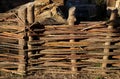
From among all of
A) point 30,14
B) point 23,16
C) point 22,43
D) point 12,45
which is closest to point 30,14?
point 30,14

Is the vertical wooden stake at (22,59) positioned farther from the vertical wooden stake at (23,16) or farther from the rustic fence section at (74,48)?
the vertical wooden stake at (23,16)

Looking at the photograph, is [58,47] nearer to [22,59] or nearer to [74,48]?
[74,48]

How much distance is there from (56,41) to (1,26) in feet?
4.16

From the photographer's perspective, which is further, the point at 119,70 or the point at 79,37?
the point at 119,70

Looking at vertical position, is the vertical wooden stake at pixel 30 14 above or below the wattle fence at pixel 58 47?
above

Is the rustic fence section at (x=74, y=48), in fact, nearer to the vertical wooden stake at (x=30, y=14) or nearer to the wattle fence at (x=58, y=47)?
the wattle fence at (x=58, y=47)

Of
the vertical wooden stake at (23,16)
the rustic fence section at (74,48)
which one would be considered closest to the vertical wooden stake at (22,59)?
the rustic fence section at (74,48)

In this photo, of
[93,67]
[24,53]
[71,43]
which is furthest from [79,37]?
[24,53]

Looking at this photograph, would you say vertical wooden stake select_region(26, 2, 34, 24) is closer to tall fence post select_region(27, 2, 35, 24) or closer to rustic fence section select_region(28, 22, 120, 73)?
tall fence post select_region(27, 2, 35, 24)

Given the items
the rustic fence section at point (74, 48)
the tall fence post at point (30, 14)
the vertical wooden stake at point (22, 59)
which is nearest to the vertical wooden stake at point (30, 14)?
the tall fence post at point (30, 14)

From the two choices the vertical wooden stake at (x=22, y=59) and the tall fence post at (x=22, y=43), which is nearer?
the tall fence post at (x=22, y=43)

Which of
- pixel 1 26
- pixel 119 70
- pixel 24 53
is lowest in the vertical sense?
pixel 119 70

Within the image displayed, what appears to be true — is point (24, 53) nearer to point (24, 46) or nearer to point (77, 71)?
point (24, 46)

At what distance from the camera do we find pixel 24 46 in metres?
7.08
